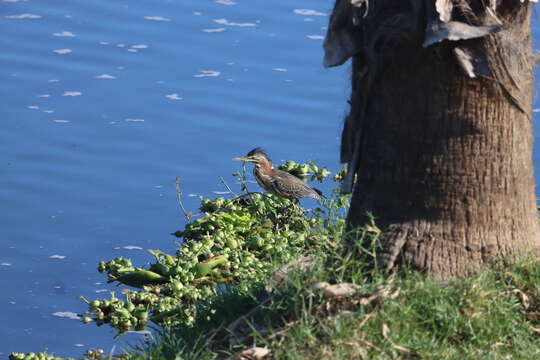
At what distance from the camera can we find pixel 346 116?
5719 mm

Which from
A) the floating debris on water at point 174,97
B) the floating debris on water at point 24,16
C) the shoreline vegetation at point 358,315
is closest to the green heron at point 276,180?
the floating debris on water at point 174,97

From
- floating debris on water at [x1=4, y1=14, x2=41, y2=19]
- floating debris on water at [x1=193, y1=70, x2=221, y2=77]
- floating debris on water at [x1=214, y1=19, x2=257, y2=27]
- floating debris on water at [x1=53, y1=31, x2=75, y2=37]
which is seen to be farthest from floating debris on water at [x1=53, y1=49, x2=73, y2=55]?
floating debris on water at [x1=214, y1=19, x2=257, y2=27]

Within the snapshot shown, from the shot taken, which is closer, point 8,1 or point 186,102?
point 186,102

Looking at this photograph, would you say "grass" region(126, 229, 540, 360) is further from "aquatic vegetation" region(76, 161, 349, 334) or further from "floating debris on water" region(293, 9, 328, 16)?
"floating debris on water" region(293, 9, 328, 16)

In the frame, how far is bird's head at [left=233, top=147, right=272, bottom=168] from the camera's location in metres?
8.80

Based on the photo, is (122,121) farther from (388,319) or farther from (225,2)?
(388,319)


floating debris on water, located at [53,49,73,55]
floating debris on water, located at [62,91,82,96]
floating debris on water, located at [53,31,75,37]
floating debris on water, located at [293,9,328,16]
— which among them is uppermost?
floating debris on water, located at [293,9,328,16]

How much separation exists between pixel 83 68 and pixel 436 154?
257 inches

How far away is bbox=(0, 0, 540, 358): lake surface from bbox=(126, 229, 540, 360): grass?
76.6 inches

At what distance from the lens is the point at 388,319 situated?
484cm

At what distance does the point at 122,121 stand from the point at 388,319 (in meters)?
5.55

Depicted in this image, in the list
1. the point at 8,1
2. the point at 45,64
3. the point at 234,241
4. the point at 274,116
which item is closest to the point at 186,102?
the point at 274,116

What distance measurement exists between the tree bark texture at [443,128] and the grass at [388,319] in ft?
0.54

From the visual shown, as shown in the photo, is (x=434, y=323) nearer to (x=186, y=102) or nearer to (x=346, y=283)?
(x=346, y=283)
